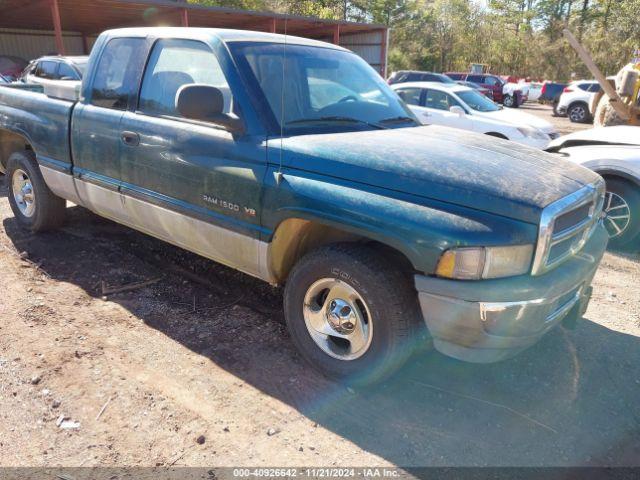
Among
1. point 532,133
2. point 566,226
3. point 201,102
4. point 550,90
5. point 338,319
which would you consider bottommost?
point 338,319

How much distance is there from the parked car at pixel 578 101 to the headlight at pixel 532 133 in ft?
43.7

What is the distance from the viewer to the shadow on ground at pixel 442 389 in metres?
2.66

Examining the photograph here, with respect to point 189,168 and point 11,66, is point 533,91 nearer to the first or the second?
point 11,66

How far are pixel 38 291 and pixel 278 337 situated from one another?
2104 millimetres

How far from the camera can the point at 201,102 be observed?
306cm

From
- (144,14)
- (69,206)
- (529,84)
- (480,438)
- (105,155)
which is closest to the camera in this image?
(480,438)

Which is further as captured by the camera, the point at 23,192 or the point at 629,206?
the point at 629,206

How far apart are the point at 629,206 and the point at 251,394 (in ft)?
15.3

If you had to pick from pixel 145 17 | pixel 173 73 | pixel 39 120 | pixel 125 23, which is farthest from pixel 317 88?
pixel 125 23

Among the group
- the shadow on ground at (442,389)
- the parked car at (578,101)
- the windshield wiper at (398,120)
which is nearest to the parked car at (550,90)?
the parked car at (578,101)

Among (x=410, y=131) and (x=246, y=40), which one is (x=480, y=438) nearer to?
(x=410, y=131)

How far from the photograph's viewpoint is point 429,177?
2652 mm

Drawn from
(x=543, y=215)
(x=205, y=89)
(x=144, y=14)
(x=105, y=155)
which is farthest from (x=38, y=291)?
(x=144, y=14)

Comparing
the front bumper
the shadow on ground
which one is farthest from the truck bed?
the front bumper
